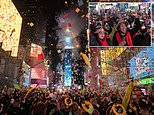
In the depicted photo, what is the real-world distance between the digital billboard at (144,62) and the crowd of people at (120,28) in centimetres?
2617

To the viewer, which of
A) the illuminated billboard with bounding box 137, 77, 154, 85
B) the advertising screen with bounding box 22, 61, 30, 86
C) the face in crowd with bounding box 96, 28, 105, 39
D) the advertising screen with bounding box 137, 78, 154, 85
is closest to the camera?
the face in crowd with bounding box 96, 28, 105, 39

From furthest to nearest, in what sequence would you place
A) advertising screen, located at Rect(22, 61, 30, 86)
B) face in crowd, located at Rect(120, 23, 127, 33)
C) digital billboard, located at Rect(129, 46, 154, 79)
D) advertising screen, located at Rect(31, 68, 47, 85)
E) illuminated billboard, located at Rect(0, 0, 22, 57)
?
advertising screen, located at Rect(31, 68, 47, 85), advertising screen, located at Rect(22, 61, 30, 86), digital billboard, located at Rect(129, 46, 154, 79), illuminated billboard, located at Rect(0, 0, 22, 57), face in crowd, located at Rect(120, 23, 127, 33)

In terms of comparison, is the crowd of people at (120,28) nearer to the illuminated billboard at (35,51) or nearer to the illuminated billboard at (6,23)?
the illuminated billboard at (6,23)

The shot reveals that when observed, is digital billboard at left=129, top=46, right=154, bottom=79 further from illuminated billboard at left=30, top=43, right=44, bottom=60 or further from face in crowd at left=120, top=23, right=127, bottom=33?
illuminated billboard at left=30, top=43, right=44, bottom=60

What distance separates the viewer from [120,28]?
1102cm

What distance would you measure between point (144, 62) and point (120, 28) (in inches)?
1214

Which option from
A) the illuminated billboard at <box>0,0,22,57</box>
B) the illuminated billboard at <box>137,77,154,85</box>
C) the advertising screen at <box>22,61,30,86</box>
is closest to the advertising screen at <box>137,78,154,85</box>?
the illuminated billboard at <box>137,77,154,85</box>

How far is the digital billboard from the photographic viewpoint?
125 feet

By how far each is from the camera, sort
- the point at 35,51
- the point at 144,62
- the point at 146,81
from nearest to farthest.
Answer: the point at 146,81
the point at 144,62
the point at 35,51

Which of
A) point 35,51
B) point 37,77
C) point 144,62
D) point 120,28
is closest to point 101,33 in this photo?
point 120,28

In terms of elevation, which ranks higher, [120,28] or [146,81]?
[146,81]

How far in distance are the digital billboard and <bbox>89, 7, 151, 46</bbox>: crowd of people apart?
26.2 m

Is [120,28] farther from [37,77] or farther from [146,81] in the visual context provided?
[37,77]

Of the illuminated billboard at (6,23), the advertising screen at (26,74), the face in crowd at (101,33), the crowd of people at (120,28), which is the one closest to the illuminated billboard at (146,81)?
the illuminated billboard at (6,23)
